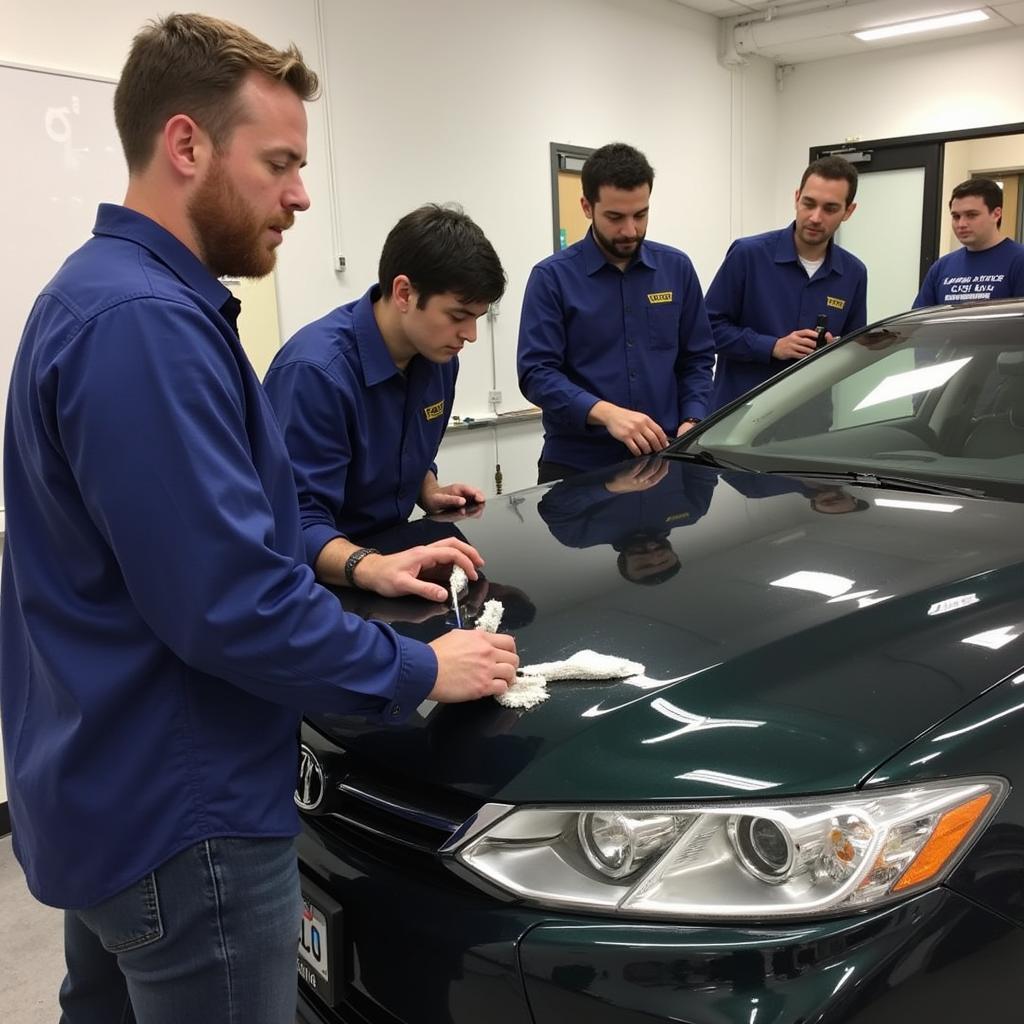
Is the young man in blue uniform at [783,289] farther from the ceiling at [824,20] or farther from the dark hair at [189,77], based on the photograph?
the ceiling at [824,20]

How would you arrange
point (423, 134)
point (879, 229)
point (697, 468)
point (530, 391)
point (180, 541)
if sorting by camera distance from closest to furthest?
point (180, 541)
point (697, 468)
point (530, 391)
point (423, 134)
point (879, 229)

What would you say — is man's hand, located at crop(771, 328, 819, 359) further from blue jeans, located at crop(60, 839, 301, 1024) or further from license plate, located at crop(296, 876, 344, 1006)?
blue jeans, located at crop(60, 839, 301, 1024)

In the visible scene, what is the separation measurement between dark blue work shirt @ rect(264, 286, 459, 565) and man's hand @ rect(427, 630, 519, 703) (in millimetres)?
555

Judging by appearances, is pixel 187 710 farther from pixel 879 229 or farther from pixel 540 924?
pixel 879 229

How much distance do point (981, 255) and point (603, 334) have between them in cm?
225

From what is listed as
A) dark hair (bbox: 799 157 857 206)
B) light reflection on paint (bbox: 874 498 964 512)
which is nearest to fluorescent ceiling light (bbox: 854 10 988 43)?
dark hair (bbox: 799 157 857 206)

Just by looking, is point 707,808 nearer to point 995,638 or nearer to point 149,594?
point 995,638

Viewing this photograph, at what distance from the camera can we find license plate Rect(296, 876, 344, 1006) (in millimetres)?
1111

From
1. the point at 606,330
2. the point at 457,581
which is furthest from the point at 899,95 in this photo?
the point at 457,581

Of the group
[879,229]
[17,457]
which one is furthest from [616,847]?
[879,229]

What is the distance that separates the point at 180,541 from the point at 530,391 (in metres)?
1.95

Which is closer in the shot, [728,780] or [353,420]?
[728,780]

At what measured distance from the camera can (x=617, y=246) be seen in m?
2.65

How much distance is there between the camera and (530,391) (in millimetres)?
2695
